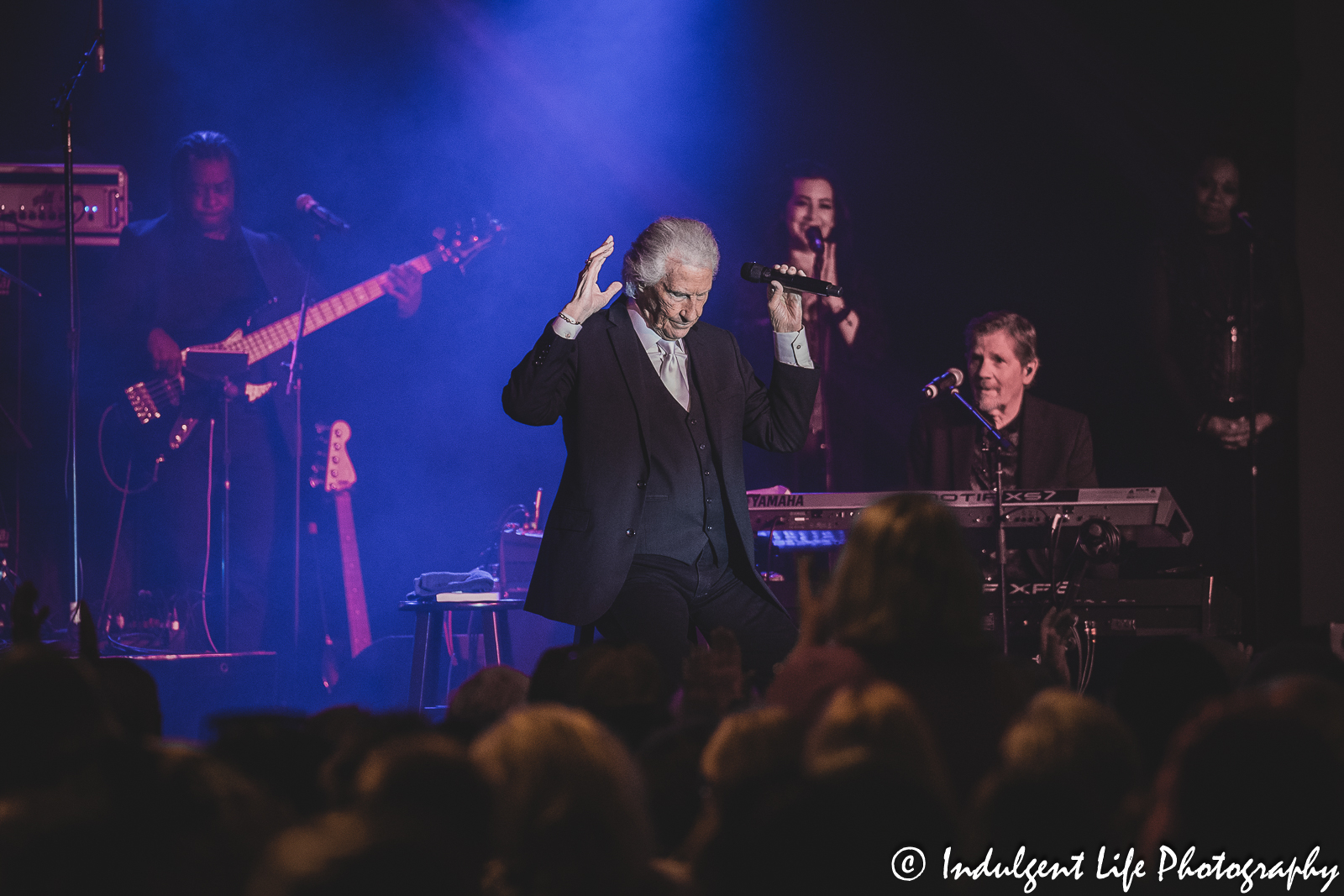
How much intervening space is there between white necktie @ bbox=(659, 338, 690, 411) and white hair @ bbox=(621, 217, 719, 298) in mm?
217

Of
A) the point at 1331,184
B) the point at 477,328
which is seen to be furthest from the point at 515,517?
the point at 1331,184

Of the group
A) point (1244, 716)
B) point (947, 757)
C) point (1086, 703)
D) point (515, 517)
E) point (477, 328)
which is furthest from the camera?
point (477, 328)

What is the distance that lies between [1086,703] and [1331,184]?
22.2 feet

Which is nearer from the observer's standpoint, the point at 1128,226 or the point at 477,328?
the point at 1128,226

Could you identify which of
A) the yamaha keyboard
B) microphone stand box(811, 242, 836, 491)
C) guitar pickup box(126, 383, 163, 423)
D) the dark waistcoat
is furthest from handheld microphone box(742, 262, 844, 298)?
guitar pickup box(126, 383, 163, 423)

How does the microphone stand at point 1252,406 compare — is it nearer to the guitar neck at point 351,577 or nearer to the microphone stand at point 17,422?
the guitar neck at point 351,577

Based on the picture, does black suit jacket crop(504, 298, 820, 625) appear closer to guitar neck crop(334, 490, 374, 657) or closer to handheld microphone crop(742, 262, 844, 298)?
handheld microphone crop(742, 262, 844, 298)

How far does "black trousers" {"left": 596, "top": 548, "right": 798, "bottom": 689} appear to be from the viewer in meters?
3.31

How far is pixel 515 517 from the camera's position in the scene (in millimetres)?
6688

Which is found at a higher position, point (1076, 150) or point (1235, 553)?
point (1076, 150)

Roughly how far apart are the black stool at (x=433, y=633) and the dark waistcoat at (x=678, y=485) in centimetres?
209

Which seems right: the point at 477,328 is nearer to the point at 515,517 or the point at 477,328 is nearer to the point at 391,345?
the point at 391,345

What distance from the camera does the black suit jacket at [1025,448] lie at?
6633 millimetres

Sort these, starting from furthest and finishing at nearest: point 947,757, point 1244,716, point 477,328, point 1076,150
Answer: point 477,328 → point 1076,150 → point 947,757 → point 1244,716
